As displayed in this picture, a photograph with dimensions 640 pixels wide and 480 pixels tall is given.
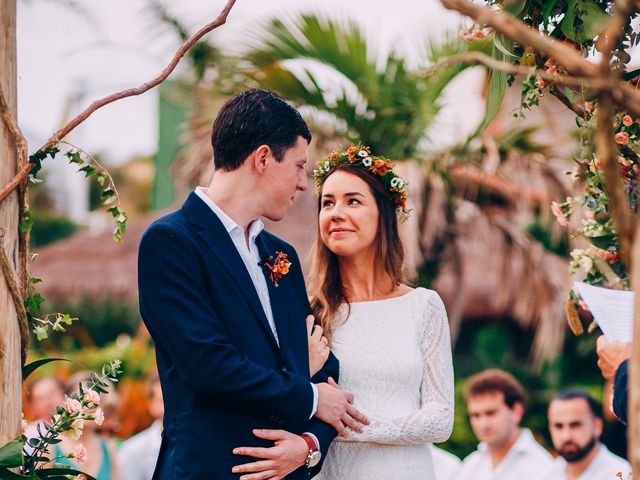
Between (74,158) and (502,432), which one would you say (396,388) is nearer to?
(74,158)

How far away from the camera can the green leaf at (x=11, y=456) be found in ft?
8.24

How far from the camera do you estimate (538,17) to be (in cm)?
319

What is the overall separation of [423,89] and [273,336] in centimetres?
540

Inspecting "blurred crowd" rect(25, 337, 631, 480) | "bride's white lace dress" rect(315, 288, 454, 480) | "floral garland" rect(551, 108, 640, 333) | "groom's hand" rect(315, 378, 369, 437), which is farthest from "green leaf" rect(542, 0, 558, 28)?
"blurred crowd" rect(25, 337, 631, 480)

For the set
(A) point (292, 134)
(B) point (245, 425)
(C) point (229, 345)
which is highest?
(A) point (292, 134)

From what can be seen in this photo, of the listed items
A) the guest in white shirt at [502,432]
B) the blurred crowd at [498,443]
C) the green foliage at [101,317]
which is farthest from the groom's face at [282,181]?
the green foliage at [101,317]

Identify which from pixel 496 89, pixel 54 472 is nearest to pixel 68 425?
pixel 54 472

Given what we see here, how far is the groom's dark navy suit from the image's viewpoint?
108 inches

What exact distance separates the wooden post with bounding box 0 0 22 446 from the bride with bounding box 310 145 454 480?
1.30 m

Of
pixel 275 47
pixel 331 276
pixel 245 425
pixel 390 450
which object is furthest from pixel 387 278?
pixel 275 47

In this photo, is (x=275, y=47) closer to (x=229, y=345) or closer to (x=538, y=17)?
(x=538, y=17)

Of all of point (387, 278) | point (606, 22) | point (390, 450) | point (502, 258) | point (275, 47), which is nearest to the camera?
point (606, 22)

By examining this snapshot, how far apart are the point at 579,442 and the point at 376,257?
3.04m

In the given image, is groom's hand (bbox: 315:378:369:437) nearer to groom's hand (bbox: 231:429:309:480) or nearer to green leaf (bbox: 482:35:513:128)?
groom's hand (bbox: 231:429:309:480)
